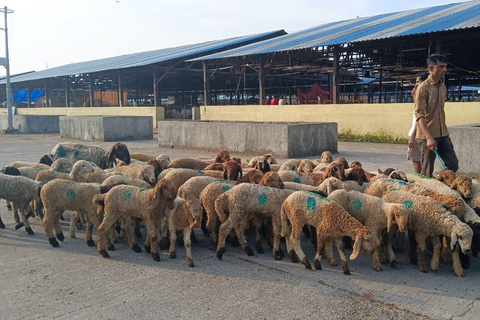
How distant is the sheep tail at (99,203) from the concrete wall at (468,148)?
25.1ft

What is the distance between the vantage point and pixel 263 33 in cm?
3709

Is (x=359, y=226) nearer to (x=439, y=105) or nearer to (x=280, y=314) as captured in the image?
(x=280, y=314)

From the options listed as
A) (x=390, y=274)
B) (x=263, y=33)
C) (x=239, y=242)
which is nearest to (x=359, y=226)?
(x=390, y=274)

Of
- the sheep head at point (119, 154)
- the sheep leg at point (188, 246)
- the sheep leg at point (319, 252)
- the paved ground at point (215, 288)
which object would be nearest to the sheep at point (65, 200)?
the paved ground at point (215, 288)

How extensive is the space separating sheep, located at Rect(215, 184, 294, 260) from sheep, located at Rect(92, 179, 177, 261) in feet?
2.44

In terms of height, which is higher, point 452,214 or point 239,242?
point 452,214

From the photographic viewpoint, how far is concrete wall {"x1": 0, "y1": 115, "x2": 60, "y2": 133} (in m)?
32.2

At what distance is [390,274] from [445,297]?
2.35 ft

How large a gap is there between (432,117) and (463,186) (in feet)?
4.08

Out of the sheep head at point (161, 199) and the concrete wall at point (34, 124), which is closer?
the sheep head at point (161, 199)

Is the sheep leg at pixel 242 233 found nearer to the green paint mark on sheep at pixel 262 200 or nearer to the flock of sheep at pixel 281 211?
the flock of sheep at pixel 281 211

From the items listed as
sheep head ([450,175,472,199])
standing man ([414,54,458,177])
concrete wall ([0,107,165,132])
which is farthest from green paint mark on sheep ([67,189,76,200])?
concrete wall ([0,107,165,132])

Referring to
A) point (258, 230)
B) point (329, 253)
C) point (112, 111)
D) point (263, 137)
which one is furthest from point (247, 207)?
point (112, 111)

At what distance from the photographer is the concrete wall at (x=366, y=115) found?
17.4 metres
